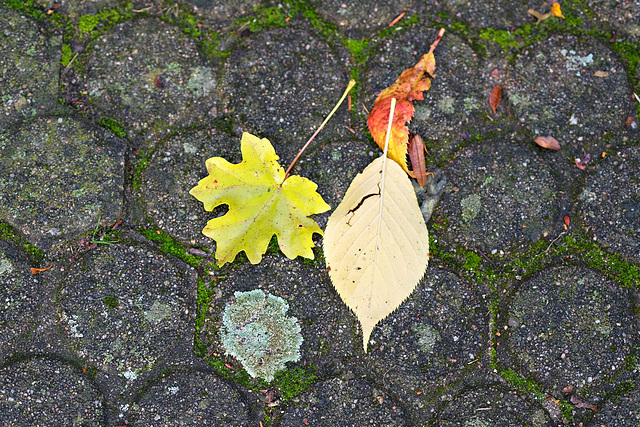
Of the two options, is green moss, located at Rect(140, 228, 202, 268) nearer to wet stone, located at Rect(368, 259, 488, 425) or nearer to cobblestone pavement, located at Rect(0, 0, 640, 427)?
cobblestone pavement, located at Rect(0, 0, 640, 427)

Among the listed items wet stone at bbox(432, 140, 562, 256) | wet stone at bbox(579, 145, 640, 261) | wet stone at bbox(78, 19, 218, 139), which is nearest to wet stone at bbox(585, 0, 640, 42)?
wet stone at bbox(579, 145, 640, 261)

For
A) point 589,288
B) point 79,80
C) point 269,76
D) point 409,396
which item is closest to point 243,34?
point 269,76

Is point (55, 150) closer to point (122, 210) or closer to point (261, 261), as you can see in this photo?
point (122, 210)

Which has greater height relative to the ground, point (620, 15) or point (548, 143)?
point (620, 15)

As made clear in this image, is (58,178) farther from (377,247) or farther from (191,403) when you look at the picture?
(377,247)

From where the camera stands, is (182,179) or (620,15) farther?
(620,15)

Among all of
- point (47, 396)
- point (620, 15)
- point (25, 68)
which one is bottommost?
point (47, 396)

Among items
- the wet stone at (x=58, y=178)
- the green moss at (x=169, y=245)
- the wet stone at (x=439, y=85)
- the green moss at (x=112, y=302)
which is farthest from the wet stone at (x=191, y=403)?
the wet stone at (x=439, y=85)

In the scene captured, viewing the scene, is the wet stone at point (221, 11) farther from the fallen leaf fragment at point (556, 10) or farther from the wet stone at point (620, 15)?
the wet stone at point (620, 15)

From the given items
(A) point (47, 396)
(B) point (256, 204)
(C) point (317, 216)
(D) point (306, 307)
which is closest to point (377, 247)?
(C) point (317, 216)
